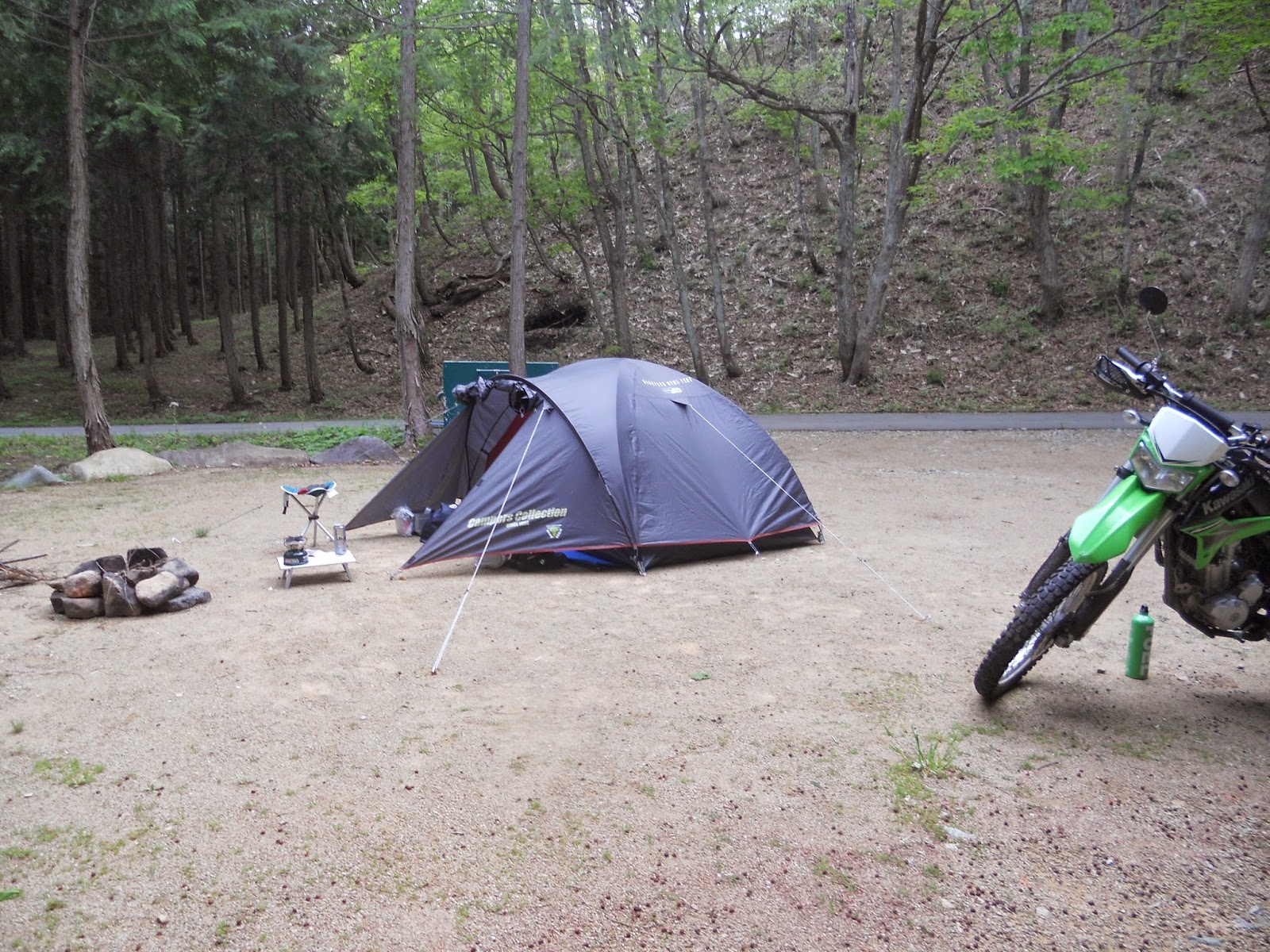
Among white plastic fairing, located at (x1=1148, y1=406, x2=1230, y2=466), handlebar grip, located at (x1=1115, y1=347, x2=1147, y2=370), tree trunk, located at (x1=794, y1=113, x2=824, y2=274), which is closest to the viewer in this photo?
white plastic fairing, located at (x1=1148, y1=406, x2=1230, y2=466)

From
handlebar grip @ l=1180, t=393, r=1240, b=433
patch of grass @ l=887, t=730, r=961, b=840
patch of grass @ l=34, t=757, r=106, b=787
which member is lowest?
patch of grass @ l=34, t=757, r=106, b=787

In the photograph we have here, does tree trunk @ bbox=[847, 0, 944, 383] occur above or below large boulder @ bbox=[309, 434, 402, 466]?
above

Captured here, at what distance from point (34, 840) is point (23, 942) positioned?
660mm

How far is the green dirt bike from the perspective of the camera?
3.59 m

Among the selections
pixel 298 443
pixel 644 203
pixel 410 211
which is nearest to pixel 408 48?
pixel 410 211

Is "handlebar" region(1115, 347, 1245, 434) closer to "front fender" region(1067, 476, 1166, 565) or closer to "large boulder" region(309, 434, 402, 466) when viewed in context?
"front fender" region(1067, 476, 1166, 565)

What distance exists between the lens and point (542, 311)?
23.9 meters

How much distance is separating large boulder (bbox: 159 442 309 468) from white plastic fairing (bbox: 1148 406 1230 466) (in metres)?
11.9

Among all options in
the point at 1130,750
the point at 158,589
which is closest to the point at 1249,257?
the point at 1130,750

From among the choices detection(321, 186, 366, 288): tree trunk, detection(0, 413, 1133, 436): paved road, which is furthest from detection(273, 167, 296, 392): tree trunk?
detection(0, 413, 1133, 436): paved road

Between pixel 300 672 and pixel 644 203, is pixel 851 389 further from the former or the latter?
pixel 300 672

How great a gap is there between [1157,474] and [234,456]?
12651 millimetres

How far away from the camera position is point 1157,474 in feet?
12.1

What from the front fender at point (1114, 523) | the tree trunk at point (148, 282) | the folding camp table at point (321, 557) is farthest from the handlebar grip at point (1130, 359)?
the tree trunk at point (148, 282)
